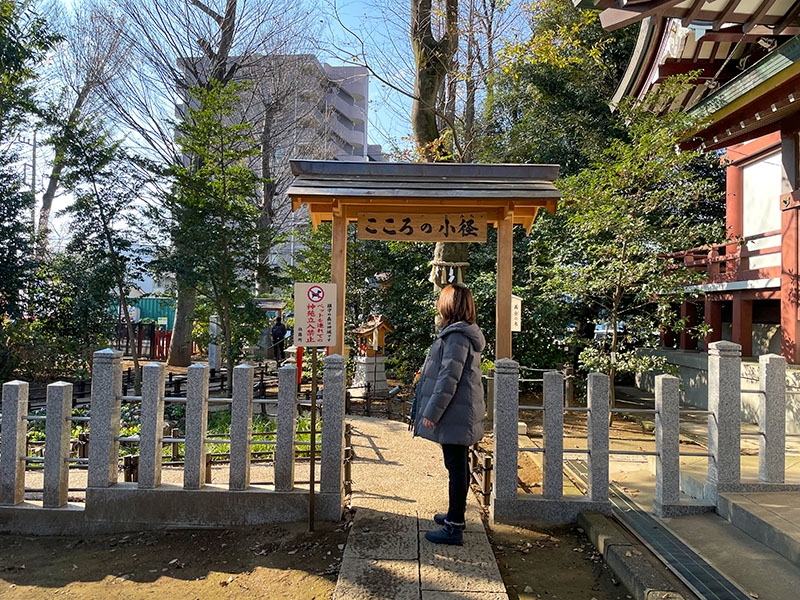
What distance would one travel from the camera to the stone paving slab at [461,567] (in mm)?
3014

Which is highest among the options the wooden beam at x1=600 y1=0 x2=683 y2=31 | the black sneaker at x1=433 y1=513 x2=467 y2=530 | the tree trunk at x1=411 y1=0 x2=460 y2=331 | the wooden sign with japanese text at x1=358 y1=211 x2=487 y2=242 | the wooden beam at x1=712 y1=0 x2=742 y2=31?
the tree trunk at x1=411 y1=0 x2=460 y2=331

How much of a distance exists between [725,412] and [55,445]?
5.37 metres

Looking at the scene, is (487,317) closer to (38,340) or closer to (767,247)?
(767,247)

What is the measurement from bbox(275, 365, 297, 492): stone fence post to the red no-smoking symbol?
23.2 inches

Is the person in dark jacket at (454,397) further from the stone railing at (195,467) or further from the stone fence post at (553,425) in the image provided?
the stone railing at (195,467)

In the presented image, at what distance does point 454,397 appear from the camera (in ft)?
11.3

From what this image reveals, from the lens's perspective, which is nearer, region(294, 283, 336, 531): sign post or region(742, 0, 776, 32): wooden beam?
region(294, 283, 336, 531): sign post

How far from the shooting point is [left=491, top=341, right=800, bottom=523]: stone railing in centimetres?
392

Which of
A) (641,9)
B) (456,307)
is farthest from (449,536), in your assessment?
(641,9)

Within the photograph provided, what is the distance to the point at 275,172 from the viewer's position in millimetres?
20641

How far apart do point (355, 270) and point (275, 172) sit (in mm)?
9658

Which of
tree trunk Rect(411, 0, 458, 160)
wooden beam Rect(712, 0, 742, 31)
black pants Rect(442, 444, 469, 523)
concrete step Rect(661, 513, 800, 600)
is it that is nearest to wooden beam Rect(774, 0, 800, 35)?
wooden beam Rect(712, 0, 742, 31)

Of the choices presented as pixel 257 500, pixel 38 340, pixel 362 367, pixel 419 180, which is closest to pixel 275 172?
pixel 38 340

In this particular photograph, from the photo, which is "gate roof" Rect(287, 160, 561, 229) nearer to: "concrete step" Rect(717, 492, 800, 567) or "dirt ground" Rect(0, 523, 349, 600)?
"concrete step" Rect(717, 492, 800, 567)
